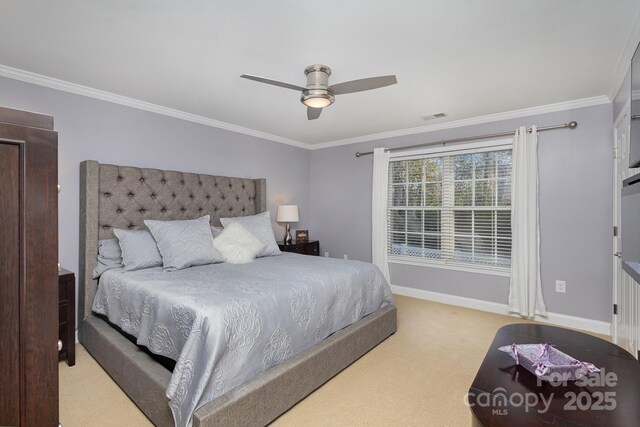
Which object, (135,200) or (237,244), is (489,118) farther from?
(135,200)

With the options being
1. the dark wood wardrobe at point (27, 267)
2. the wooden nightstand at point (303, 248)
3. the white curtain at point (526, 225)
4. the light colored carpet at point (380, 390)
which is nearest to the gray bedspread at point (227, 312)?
the light colored carpet at point (380, 390)

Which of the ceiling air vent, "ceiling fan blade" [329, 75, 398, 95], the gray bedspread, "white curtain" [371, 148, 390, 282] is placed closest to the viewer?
the gray bedspread

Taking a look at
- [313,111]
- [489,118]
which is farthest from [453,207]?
[313,111]

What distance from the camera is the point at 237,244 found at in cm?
317

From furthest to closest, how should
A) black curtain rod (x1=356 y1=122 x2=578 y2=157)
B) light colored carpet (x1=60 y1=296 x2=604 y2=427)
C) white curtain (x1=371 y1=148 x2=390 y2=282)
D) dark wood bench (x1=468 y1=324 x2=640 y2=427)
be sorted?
white curtain (x1=371 y1=148 x2=390 y2=282) < black curtain rod (x1=356 y1=122 x2=578 y2=157) < light colored carpet (x1=60 y1=296 x2=604 y2=427) < dark wood bench (x1=468 y1=324 x2=640 y2=427)

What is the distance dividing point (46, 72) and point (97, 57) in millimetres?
628

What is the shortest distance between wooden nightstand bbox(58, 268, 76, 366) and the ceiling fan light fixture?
216 centimetres

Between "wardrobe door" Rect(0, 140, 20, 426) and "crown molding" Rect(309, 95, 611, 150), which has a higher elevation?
"crown molding" Rect(309, 95, 611, 150)

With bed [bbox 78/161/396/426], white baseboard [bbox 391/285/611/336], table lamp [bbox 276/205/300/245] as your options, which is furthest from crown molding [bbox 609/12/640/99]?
table lamp [bbox 276/205/300/245]

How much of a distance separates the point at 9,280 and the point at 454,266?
13.5 ft

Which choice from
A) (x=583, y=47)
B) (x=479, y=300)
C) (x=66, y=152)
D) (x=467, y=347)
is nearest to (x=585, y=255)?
(x=479, y=300)

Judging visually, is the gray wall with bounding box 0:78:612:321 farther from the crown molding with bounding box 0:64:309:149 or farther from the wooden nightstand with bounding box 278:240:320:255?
the wooden nightstand with bounding box 278:240:320:255

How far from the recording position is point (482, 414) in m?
0.98

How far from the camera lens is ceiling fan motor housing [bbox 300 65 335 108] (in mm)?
2217
